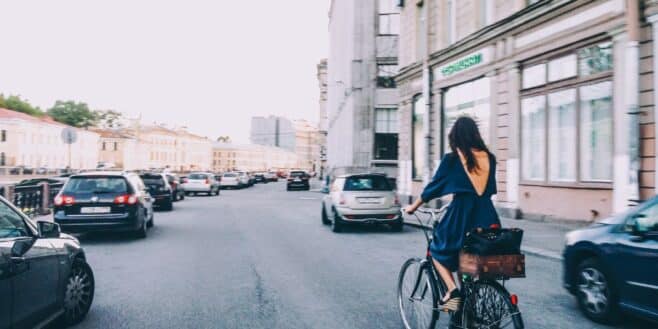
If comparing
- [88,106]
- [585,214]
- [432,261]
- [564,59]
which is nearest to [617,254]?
[432,261]

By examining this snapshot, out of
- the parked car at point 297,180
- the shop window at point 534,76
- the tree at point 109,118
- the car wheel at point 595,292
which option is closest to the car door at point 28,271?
the car wheel at point 595,292

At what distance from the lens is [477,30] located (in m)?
18.9

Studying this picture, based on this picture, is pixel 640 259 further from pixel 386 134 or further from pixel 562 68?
pixel 386 134

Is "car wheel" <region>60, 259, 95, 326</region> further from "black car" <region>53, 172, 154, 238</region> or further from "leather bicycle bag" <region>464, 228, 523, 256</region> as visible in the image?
"black car" <region>53, 172, 154, 238</region>

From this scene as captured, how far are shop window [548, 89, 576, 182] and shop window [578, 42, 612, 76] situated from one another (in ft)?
2.26

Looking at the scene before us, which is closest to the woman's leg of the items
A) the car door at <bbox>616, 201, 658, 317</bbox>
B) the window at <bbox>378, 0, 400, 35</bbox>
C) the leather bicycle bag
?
the leather bicycle bag

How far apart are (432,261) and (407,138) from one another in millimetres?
21064

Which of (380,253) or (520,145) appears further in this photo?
(520,145)

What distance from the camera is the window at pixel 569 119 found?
1364cm

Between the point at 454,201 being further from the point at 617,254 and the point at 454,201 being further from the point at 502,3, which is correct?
the point at 502,3

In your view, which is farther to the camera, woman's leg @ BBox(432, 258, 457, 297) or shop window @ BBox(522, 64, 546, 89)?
shop window @ BBox(522, 64, 546, 89)

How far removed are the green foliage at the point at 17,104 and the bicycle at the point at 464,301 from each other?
364ft

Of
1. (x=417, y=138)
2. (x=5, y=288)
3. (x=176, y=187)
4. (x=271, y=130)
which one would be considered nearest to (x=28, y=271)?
(x=5, y=288)

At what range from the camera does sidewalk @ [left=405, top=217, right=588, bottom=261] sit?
1067 centimetres
